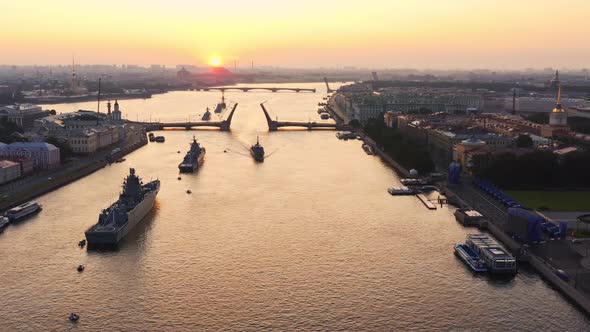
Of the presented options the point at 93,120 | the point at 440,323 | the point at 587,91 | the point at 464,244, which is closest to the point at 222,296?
the point at 440,323

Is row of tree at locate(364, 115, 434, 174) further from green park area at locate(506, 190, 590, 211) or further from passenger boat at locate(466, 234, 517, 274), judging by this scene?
passenger boat at locate(466, 234, 517, 274)

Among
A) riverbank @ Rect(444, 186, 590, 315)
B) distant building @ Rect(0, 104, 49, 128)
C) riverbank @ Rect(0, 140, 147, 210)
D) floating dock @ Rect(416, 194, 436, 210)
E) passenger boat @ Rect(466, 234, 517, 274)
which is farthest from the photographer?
distant building @ Rect(0, 104, 49, 128)

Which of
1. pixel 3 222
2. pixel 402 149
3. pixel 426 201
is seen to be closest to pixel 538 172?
pixel 426 201

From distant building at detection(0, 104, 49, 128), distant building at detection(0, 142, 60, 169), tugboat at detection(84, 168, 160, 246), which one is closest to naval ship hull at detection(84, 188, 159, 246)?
tugboat at detection(84, 168, 160, 246)

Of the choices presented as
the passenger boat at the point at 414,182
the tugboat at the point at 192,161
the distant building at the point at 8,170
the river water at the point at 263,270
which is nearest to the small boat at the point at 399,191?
the river water at the point at 263,270

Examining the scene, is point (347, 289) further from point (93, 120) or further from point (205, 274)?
point (93, 120)

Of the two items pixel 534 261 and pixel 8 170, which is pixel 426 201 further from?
pixel 8 170
